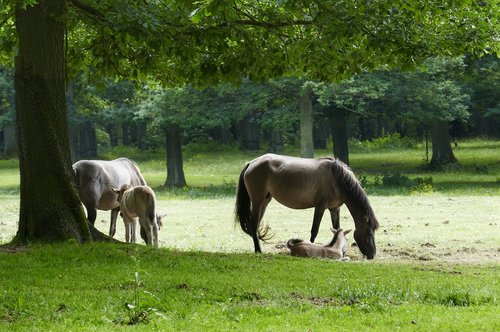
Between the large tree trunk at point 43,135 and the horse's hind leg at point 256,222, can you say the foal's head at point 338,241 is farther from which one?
the large tree trunk at point 43,135

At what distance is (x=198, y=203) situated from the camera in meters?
29.6

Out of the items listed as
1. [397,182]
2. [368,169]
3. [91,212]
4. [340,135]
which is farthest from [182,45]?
[368,169]

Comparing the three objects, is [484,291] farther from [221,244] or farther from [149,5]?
[221,244]

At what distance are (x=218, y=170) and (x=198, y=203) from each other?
53.3 feet

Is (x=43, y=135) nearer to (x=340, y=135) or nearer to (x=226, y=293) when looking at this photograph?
(x=226, y=293)

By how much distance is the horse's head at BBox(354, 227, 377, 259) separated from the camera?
51.5 ft

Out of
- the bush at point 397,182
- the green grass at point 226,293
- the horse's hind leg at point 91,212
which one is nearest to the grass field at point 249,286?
the green grass at point 226,293

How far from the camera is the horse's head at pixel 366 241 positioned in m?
15.7

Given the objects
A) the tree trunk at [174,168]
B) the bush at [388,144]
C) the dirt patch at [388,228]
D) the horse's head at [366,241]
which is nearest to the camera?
the horse's head at [366,241]

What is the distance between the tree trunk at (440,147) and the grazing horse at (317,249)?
28828mm

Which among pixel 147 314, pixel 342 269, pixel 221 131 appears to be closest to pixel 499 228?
pixel 342 269

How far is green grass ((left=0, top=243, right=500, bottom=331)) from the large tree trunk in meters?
0.76

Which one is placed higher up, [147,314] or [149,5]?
[149,5]

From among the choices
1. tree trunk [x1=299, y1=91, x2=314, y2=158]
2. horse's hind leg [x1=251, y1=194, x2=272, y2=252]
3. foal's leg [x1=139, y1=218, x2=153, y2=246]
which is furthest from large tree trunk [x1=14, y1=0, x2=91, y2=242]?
tree trunk [x1=299, y1=91, x2=314, y2=158]
